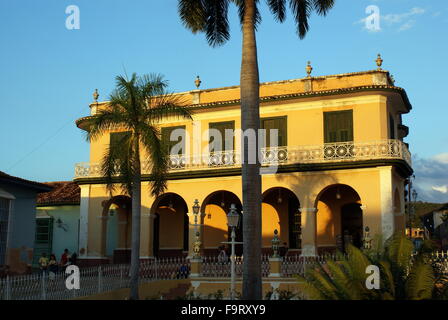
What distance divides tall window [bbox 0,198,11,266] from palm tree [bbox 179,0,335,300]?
33.5ft

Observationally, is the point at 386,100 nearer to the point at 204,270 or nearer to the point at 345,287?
the point at 204,270

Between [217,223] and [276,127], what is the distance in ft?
20.6

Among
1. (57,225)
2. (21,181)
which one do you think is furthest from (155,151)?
(57,225)

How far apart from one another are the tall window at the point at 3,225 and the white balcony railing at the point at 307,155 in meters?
5.59

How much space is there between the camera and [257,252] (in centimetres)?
1244

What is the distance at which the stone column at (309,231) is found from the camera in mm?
23359

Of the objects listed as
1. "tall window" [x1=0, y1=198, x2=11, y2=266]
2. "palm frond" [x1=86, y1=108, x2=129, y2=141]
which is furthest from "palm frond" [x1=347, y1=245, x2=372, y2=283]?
"tall window" [x1=0, y1=198, x2=11, y2=266]

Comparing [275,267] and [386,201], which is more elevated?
[386,201]

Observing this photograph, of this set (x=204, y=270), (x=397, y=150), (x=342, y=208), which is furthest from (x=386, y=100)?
(x=204, y=270)

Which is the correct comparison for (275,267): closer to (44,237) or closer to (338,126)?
(338,126)

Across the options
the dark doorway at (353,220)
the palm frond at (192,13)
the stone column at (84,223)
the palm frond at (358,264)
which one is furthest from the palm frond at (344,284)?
the stone column at (84,223)

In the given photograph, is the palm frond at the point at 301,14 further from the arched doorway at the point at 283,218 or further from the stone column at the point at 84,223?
the stone column at the point at 84,223

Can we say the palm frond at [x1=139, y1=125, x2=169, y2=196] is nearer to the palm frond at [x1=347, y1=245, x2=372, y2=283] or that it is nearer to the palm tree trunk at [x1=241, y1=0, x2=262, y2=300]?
the palm tree trunk at [x1=241, y1=0, x2=262, y2=300]

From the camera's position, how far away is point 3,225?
2041cm
